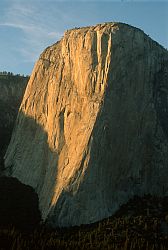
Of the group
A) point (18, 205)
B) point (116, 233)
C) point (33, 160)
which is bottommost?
point (116, 233)

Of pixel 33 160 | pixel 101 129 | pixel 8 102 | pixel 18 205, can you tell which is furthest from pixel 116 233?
pixel 8 102

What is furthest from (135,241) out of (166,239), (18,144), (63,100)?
(18,144)

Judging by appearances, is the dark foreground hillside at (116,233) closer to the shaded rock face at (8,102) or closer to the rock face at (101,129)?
the rock face at (101,129)

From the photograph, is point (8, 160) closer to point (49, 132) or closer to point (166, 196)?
point (49, 132)

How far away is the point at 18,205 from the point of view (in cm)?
5238

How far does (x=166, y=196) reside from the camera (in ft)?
162

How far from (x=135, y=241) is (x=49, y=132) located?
2426 centimetres

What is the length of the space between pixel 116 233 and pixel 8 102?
51049 mm

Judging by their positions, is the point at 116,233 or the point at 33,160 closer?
the point at 116,233

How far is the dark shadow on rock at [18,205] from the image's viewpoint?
47.4m

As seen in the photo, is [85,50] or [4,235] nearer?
[4,235]

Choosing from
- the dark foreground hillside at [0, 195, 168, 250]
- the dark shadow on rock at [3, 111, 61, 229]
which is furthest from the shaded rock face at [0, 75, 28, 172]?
the dark foreground hillside at [0, 195, 168, 250]

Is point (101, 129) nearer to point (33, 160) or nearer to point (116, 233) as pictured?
point (116, 233)

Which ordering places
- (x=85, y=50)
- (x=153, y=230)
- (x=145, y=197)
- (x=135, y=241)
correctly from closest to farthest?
1. (x=135, y=241)
2. (x=153, y=230)
3. (x=145, y=197)
4. (x=85, y=50)
